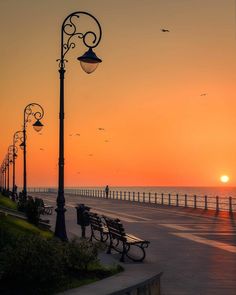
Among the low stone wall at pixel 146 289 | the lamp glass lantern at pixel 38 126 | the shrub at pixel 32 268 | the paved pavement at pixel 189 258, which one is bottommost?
the paved pavement at pixel 189 258

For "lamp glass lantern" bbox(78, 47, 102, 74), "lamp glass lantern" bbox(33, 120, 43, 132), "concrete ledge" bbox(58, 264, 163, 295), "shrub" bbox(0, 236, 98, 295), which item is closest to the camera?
"concrete ledge" bbox(58, 264, 163, 295)

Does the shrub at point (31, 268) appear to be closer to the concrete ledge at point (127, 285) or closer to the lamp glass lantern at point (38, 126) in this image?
the concrete ledge at point (127, 285)

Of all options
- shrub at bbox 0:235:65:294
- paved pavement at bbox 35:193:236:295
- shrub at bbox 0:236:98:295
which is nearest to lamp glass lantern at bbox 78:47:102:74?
paved pavement at bbox 35:193:236:295

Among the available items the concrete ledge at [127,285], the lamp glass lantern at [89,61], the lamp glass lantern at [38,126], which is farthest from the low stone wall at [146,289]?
the lamp glass lantern at [38,126]

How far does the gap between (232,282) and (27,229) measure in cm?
824

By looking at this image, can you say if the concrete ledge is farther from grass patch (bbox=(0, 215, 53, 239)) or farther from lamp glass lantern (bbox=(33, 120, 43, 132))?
lamp glass lantern (bbox=(33, 120, 43, 132))

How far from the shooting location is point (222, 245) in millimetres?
17625

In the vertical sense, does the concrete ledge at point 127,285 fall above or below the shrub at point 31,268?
below

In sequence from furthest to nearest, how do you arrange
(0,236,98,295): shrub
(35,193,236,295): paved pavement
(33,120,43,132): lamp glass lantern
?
(33,120,43,132): lamp glass lantern
(35,193,236,295): paved pavement
(0,236,98,295): shrub

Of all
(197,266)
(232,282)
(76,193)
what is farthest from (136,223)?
(76,193)

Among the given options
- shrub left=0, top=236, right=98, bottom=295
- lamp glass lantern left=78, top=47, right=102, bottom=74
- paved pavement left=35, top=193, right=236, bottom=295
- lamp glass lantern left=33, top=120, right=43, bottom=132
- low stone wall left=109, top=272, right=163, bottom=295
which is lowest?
paved pavement left=35, top=193, right=236, bottom=295

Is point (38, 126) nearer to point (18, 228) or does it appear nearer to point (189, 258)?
point (18, 228)

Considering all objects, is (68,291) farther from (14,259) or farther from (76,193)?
(76,193)

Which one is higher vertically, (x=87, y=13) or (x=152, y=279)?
(x=87, y=13)
